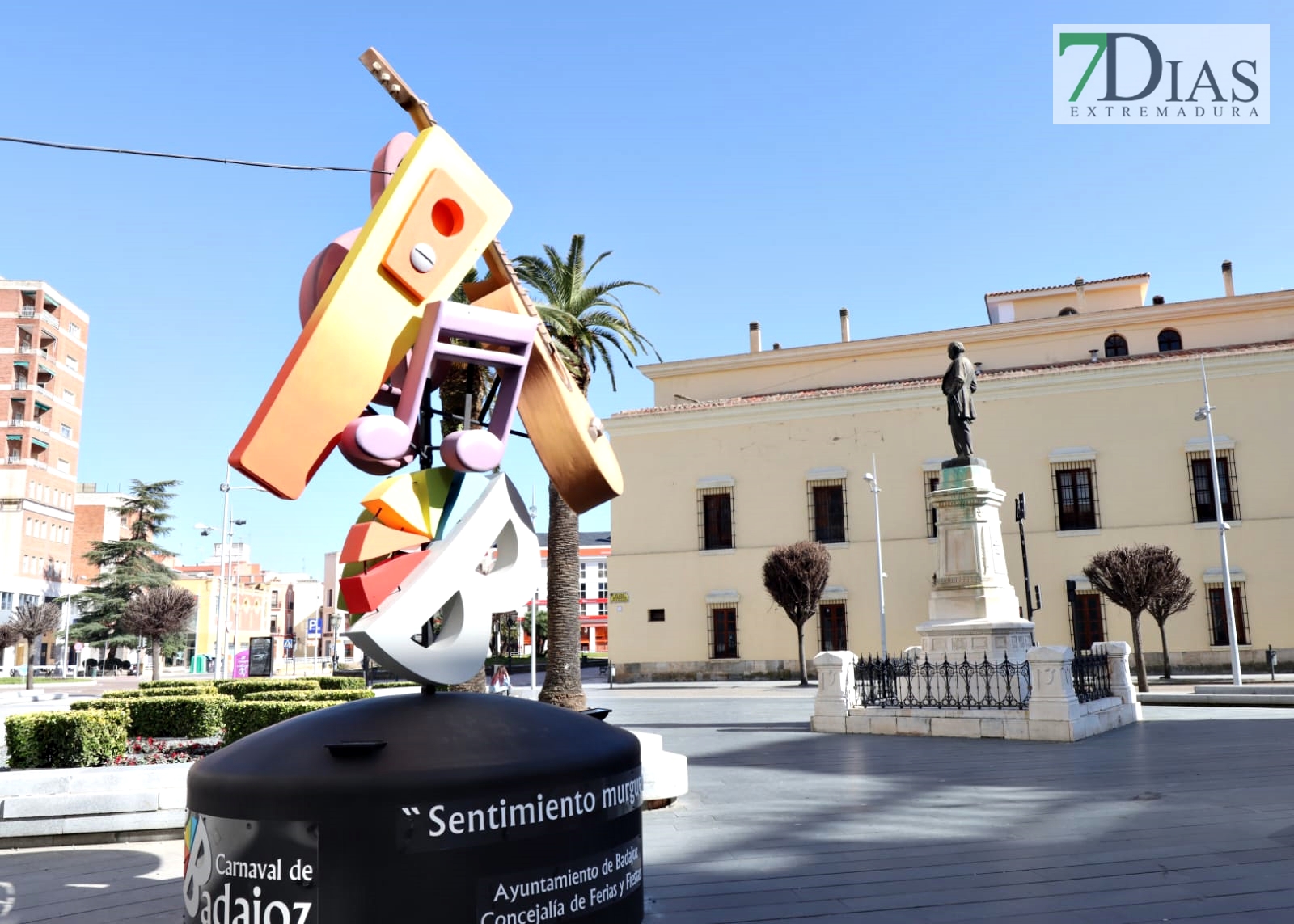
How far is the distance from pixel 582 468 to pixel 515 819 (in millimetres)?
3046

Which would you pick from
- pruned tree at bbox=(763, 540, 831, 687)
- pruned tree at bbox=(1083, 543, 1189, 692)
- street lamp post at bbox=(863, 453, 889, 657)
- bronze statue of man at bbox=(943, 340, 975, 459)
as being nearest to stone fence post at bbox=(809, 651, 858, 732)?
bronze statue of man at bbox=(943, 340, 975, 459)

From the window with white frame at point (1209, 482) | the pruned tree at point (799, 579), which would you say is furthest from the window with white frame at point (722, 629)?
the window with white frame at point (1209, 482)

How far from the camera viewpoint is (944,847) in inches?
269

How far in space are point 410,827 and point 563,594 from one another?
12.6 metres

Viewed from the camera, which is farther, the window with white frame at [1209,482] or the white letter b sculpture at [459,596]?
the window with white frame at [1209,482]

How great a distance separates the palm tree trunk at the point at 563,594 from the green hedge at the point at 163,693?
4894mm

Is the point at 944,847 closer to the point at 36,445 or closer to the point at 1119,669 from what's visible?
the point at 1119,669

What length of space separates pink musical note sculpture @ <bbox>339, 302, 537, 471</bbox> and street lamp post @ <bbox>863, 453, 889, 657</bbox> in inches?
1074

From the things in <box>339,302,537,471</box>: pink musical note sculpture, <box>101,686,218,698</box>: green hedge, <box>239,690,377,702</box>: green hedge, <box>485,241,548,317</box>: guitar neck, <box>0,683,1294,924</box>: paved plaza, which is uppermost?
<box>485,241,548,317</box>: guitar neck

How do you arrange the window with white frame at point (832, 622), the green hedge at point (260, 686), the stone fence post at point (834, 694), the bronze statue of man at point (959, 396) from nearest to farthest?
the stone fence post at point (834, 694) → the green hedge at point (260, 686) → the bronze statue of man at point (959, 396) → the window with white frame at point (832, 622)

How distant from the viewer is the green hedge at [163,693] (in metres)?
13.1

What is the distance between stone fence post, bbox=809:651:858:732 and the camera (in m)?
15.2

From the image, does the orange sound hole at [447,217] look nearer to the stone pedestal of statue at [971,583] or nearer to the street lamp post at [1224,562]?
the stone pedestal of statue at [971,583]

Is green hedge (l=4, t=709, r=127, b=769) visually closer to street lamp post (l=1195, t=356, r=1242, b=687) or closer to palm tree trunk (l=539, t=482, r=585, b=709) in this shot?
palm tree trunk (l=539, t=482, r=585, b=709)
